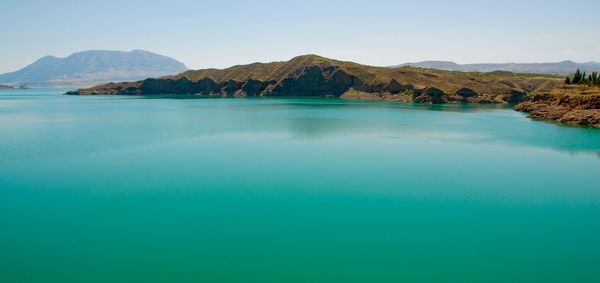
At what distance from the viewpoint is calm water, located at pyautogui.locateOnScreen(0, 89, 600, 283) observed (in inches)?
643

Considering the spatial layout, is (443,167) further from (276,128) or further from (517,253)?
(276,128)

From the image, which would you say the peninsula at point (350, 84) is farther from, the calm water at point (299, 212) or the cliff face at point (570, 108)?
the calm water at point (299, 212)

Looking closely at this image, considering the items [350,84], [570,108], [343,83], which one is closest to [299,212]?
[570,108]

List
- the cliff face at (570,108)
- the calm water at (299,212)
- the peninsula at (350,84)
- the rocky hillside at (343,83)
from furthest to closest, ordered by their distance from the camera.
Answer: the rocky hillside at (343,83)
the peninsula at (350,84)
the cliff face at (570,108)
the calm water at (299,212)

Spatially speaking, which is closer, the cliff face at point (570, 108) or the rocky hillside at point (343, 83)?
the cliff face at point (570, 108)

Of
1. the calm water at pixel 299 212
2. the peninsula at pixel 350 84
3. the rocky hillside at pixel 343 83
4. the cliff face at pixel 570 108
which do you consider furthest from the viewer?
the rocky hillside at pixel 343 83

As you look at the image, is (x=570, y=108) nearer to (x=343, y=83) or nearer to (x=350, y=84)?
(x=350, y=84)

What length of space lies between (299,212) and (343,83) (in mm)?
136396

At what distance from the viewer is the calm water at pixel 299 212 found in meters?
16.3

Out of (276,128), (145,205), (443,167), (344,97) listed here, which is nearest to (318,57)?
(344,97)

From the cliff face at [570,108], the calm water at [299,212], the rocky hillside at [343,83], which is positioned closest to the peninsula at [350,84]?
the rocky hillside at [343,83]

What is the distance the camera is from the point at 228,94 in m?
175

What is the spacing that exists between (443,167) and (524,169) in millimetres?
6210

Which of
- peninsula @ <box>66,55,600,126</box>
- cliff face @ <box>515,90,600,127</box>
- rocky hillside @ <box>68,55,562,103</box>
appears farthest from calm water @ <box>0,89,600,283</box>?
rocky hillside @ <box>68,55,562,103</box>
